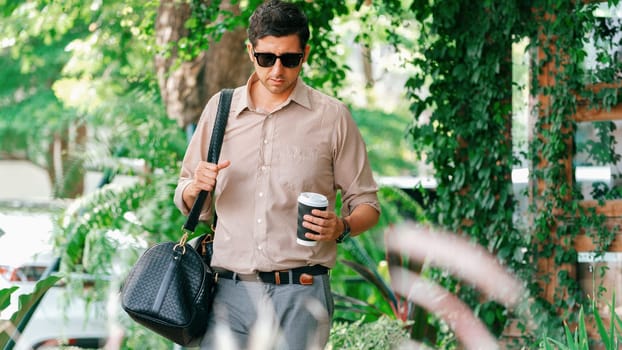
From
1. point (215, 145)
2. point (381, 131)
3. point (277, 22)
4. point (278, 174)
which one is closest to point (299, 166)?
point (278, 174)

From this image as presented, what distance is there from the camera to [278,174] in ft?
10.9

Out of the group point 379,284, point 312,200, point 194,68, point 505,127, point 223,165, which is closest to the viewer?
point 312,200

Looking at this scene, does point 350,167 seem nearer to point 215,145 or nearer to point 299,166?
point 299,166

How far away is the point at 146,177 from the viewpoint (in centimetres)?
709

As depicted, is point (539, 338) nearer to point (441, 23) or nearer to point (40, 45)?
point (441, 23)

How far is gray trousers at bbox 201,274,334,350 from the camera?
3264 millimetres

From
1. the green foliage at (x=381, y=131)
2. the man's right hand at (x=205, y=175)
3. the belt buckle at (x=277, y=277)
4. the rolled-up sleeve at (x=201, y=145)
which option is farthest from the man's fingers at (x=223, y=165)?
the green foliage at (x=381, y=131)

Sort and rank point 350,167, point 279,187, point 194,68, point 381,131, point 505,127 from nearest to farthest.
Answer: point 279,187
point 350,167
point 505,127
point 194,68
point 381,131

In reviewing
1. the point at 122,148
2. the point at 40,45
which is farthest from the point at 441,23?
the point at 40,45

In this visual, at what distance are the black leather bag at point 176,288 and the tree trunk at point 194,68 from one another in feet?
14.1

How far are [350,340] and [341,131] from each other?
2.76 m

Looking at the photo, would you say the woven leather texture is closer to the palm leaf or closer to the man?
the man

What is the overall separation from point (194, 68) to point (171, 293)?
469 cm

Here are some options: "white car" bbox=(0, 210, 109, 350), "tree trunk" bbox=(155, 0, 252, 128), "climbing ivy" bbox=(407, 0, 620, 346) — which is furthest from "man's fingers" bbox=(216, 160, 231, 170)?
"tree trunk" bbox=(155, 0, 252, 128)
